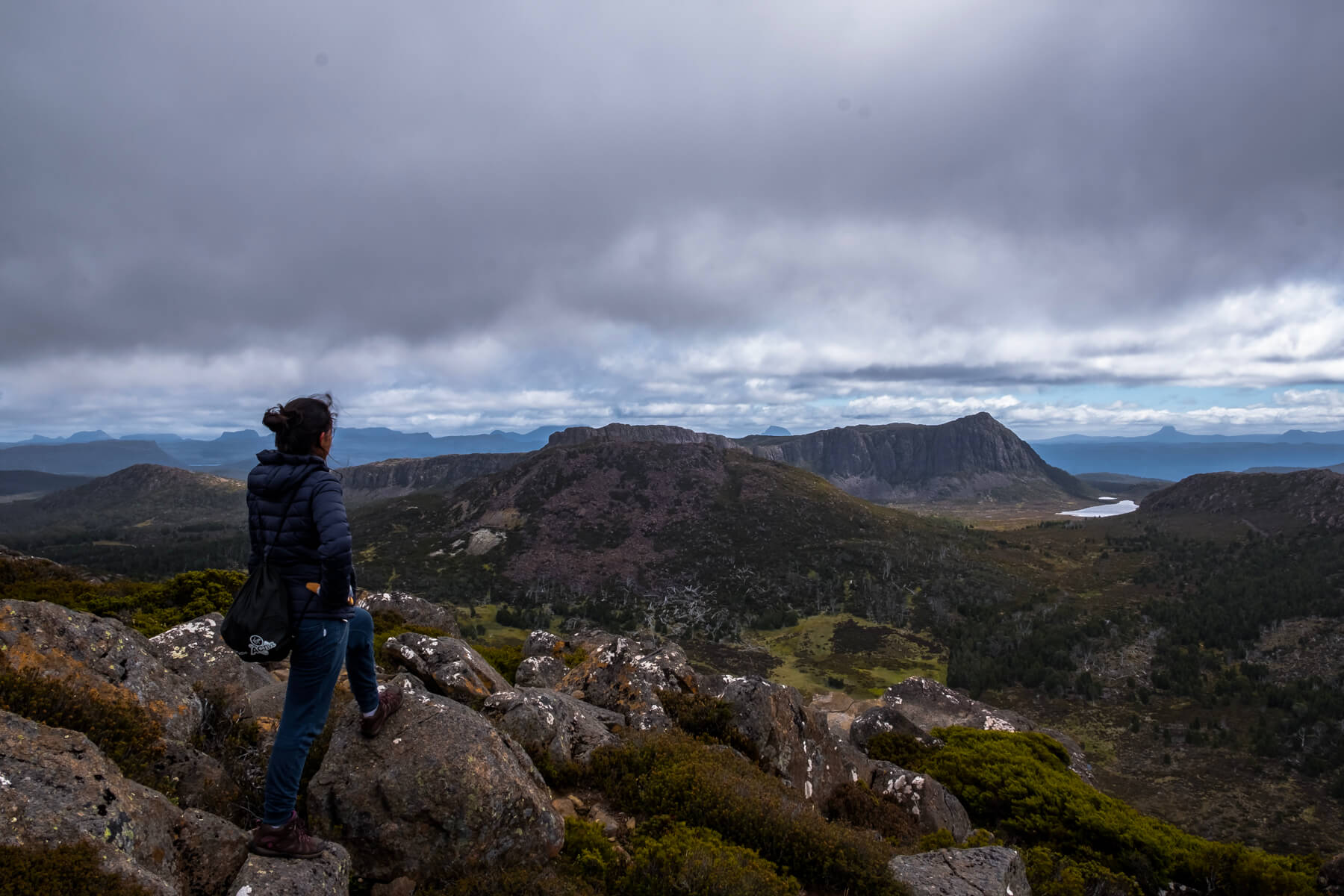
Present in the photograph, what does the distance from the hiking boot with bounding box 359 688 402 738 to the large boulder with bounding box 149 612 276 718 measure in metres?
3.15

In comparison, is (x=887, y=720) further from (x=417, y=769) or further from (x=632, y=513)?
(x=632, y=513)

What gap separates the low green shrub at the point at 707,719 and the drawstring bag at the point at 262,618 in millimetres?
9176

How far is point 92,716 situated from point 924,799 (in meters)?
16.1

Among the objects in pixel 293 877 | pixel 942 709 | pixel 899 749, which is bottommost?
pixel 942 709

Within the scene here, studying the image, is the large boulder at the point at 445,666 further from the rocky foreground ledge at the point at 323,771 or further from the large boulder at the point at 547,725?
the large boulder at the point at 547,725

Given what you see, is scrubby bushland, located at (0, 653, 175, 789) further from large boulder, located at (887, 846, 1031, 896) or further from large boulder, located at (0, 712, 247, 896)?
large boulder, located at (887, 846, 1031, 896)

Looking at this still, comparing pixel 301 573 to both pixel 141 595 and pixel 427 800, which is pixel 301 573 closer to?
pixel 427 800

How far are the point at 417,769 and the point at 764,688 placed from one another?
27.9 feet

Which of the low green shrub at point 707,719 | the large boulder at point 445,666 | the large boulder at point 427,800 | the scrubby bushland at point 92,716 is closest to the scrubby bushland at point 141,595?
the large boulder at point 445,666

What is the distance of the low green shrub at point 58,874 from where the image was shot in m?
3.85

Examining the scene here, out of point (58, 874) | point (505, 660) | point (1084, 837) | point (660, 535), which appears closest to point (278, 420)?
point (58, 874)

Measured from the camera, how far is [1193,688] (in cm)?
5909

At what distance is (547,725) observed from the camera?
10203 mm

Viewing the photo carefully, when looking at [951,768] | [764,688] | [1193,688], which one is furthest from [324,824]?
[1193,688]
